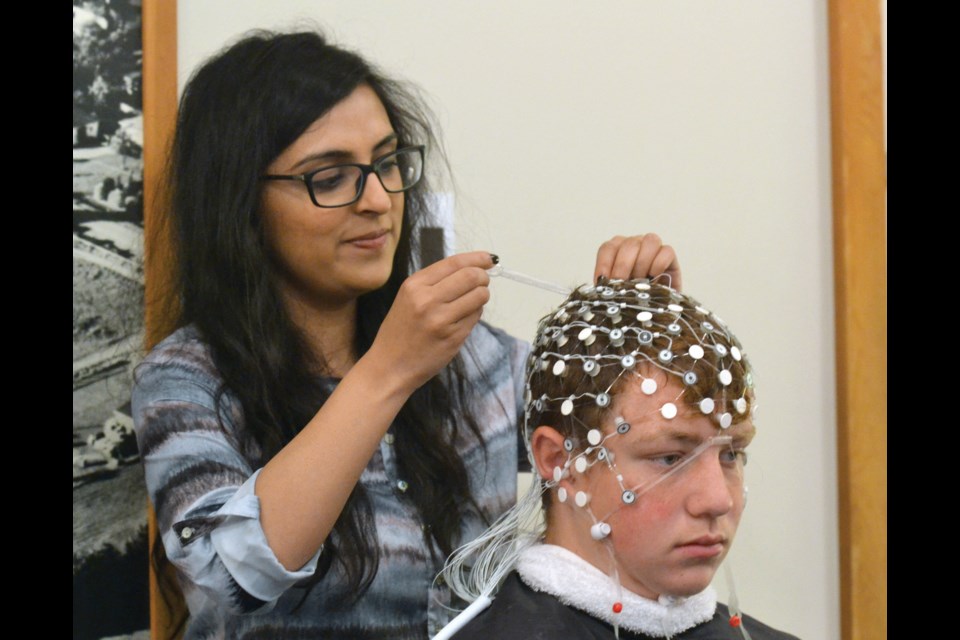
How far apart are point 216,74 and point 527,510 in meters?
0.74

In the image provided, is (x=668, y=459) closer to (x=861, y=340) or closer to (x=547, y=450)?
(x=547, y=450)

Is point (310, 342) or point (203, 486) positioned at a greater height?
point (310, 342)

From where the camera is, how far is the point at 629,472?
43.9 inches

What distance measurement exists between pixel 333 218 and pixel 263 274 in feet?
0.43

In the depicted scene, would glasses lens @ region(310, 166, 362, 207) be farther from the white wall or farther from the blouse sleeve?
the white wall

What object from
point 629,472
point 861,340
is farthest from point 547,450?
point 861,340

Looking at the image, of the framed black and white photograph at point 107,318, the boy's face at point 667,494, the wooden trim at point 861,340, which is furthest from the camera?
the wooden trim at point 861,340

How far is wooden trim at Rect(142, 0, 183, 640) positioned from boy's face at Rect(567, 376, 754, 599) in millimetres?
771

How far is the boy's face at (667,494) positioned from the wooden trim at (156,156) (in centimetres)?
77

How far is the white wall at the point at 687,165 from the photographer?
5.69ft

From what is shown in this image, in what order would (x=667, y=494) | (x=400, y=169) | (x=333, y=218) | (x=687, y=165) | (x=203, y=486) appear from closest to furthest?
(x=667, y=494) < (x=203, y=486) < (x=333, y=218) < (x=400, y=169) < (x=687, y=165)

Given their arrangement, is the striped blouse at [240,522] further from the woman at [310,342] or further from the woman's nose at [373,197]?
the woman's nose at [373,197]

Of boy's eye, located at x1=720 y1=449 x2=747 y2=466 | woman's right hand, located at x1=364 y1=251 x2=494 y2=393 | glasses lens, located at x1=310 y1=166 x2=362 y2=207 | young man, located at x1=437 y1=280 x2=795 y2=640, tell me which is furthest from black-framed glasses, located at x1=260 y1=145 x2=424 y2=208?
boy's eye, located at x1=720 y1=449 x2=747 y2=466

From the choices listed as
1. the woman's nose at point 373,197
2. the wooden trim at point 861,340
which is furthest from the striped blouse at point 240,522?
the wooden trim at point 861,340
